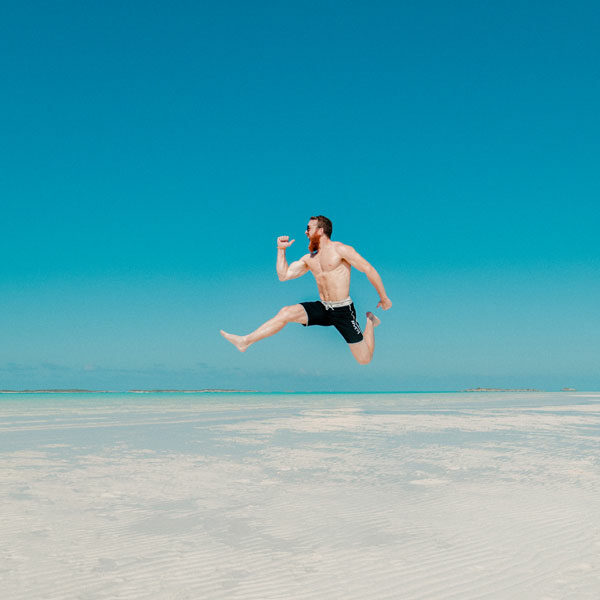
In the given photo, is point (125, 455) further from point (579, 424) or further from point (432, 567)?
point (579, 424)

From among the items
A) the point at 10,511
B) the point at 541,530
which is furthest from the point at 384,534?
the point at 10,511

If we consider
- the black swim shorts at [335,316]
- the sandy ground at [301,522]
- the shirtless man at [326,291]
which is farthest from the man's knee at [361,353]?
the sandy ground at [301,522]

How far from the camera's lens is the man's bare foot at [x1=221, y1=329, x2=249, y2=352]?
6328 mm

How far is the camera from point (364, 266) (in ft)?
19.2

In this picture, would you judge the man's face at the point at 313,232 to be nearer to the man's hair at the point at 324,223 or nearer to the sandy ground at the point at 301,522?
the man's hair at the point at 324,223

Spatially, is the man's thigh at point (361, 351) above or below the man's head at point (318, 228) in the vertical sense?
below

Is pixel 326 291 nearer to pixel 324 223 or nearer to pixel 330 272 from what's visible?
pixel 330 272

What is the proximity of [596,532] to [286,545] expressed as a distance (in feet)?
8.63

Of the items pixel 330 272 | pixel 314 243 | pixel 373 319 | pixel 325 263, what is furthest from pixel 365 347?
pixel 314 243

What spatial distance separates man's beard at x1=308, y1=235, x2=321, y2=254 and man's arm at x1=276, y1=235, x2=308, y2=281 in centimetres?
18

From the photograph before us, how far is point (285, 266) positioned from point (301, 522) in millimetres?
2391

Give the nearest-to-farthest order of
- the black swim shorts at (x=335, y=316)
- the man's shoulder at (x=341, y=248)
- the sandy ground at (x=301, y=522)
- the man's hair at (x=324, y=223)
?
the sandy ground at (x=301, y=522) < the man's hair at (x=324, y=223) < the man's shoulder at (x=341, y=248) < the black swim shorts at (x=335, y=316)

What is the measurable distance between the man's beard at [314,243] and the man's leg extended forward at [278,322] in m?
0.64

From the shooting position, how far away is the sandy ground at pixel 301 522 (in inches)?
155
